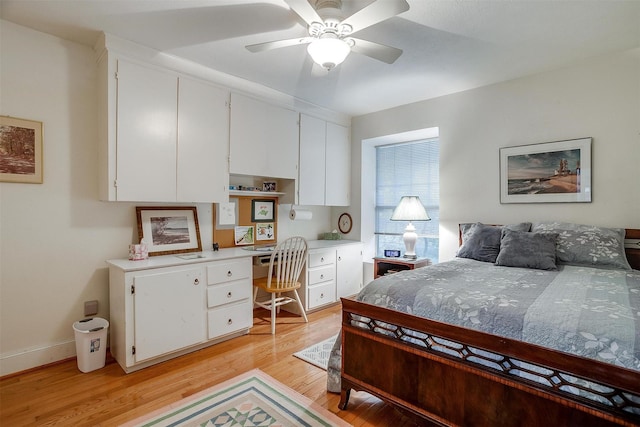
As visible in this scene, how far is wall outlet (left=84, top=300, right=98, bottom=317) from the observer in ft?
8.66

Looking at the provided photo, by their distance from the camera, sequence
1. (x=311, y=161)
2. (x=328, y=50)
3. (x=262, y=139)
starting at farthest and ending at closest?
(x=311, y=161) → (x=262, y=139) → (x=328, y=50)

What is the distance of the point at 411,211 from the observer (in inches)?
146

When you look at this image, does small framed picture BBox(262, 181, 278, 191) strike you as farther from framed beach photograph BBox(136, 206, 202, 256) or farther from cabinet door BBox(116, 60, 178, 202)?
cabinet door BBox(116, 60, 178, 202)

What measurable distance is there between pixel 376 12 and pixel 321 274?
110 inches

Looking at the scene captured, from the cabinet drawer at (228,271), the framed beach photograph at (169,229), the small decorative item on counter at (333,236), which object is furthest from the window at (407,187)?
the framed beach photograph at (169,229)

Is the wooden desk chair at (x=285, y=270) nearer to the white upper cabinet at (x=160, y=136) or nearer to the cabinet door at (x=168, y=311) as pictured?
the cabinet door at (x=168, y=311)

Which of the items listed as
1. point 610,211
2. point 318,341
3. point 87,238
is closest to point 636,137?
point 610,211

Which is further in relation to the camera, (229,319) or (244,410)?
(229,319)

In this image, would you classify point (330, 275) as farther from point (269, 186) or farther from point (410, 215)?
point (269, 186)

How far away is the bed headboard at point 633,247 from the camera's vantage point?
2547 millimetres

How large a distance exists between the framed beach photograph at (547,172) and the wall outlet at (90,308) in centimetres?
390

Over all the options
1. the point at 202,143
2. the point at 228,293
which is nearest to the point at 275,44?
the point at 202,143

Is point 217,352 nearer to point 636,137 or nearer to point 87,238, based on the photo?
point 87,238

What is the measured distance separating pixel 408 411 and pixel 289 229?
2.78 m
